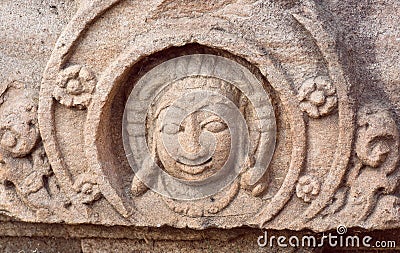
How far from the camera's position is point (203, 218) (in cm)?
278

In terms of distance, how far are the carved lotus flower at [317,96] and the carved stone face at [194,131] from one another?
26 centimetres

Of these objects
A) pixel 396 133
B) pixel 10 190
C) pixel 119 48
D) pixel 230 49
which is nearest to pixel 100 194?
pixel 10 190

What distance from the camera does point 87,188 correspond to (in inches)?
110

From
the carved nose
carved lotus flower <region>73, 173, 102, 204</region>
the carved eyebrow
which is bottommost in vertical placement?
carved lotus flower <region>73, 173, 102, 204</region>

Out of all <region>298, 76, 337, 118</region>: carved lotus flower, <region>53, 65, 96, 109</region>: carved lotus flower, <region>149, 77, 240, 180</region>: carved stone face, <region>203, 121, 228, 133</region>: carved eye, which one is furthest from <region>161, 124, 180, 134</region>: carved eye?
<region>298, 76, 337, 118</region>: carved lotus flower

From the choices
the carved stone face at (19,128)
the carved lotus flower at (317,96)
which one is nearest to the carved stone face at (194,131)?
the carved lotus flower at (317,96)

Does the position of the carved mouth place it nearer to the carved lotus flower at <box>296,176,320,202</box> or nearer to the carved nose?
the carved nose

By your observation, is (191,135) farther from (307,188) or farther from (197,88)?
(307,188)

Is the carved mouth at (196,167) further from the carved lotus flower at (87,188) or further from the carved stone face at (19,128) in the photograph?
the carved stone face at (19,128)

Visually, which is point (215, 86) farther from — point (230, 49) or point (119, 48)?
point (119, 48)

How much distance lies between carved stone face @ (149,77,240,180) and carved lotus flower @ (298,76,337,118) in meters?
0.26

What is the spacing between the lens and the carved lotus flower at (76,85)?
2713 millimetres

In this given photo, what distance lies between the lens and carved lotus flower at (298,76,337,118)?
2.61 m

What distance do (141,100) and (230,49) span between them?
16.4 inches
